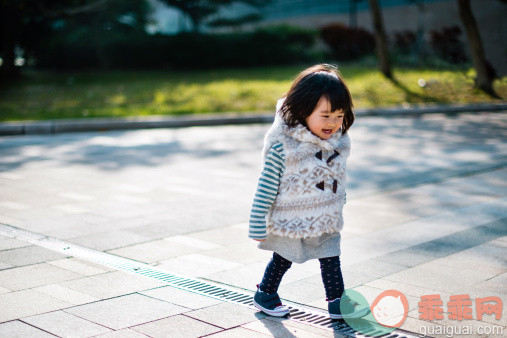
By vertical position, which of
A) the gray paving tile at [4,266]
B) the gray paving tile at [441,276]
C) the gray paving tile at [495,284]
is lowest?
the gray paving tile at [495,284]

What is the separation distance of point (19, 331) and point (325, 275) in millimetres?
1514

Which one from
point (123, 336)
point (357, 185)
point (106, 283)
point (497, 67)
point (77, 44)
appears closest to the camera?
point (123, 336)

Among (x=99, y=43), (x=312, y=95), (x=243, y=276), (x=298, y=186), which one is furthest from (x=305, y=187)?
(x=99, y=43)

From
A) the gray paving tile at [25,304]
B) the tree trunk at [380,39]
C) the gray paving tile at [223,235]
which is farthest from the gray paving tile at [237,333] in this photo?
the tree trunk at [380,39]

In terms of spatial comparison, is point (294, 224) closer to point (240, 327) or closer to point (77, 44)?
point (240, 327)

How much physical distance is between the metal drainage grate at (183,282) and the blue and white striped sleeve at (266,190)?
0.56 meters

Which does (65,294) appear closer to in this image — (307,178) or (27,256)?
(27,256)

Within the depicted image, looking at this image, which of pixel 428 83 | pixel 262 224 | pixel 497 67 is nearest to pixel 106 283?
pixel 262 224

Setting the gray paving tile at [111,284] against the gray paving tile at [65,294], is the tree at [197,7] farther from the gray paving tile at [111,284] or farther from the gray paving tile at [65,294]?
the gray paving tile at [65,294]

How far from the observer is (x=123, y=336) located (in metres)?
3.03

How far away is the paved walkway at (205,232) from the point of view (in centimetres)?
333

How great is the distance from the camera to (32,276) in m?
3.91

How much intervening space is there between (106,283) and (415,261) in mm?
2002

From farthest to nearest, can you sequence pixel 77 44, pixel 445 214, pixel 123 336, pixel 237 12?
1. pixel 237 12
2. pixel 77 44
3. pixel 445 214
4. pixel 123 336
